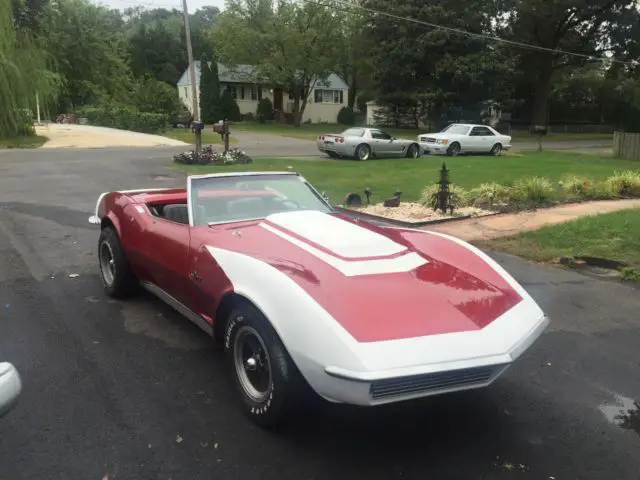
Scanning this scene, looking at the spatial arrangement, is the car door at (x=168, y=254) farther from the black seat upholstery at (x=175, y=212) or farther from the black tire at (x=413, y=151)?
the black tire at (x=413, y=151)

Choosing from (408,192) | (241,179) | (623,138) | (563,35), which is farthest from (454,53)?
(241,179)

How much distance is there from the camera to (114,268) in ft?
16.9

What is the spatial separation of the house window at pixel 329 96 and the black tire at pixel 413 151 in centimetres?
3993

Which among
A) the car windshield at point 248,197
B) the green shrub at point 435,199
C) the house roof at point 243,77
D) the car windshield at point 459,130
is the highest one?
the house roof at point 243,77

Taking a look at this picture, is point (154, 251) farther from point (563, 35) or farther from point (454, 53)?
point (563, 35)

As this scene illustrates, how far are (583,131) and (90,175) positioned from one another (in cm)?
4722

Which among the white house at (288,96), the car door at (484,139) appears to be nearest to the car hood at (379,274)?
the car door at (484,139)

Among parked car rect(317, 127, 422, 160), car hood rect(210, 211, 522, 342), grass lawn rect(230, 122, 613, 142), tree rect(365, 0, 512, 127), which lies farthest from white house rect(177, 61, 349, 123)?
car hood rect(210, 211, 522, 342)

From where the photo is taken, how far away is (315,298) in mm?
2916

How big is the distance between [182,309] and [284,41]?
47.8 meters

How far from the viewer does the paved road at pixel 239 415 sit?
2.82 metres

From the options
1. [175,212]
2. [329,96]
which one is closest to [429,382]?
[175,212]

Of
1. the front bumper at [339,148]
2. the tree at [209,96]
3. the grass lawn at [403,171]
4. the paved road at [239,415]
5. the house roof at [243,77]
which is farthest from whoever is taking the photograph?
the house roof at [243,77]

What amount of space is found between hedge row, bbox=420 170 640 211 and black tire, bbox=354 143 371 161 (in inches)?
410
